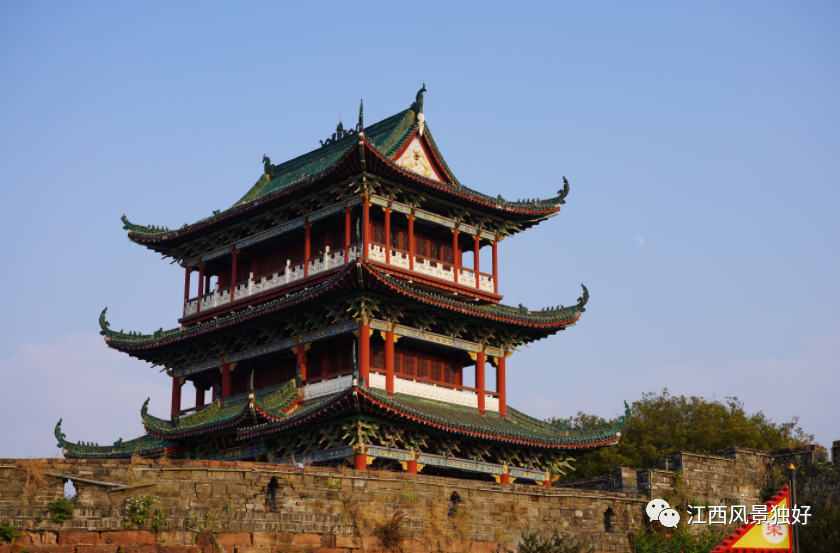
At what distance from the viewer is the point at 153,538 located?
77.2 feet

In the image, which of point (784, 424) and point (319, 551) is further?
point (784, 424)

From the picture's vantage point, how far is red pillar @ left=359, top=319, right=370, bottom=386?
1409 inches

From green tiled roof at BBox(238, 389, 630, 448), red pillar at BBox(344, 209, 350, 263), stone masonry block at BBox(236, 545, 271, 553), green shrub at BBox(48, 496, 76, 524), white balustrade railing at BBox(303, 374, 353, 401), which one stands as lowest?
stone masonry block at BBox(236, 545, 271, 553)

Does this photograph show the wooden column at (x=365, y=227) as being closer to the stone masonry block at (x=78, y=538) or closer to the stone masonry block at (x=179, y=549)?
the stone masonry block at (x=179, y=549)

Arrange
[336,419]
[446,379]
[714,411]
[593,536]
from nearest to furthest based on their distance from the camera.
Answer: [593,536] < [336,419] < [446,379] < [714,411]

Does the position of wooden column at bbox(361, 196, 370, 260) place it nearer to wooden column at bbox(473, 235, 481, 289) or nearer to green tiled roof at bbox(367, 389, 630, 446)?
green tiled roof at bbox(367, 389, 630, 446)

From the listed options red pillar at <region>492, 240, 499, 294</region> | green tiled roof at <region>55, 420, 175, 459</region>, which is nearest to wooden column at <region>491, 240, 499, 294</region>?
red pillar at <region>492, 240, 499, 294</region>

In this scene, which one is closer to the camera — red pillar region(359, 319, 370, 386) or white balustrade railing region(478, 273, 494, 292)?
red pillar region(359, 319, 370, 386)

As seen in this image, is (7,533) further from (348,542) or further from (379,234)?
(379,234)

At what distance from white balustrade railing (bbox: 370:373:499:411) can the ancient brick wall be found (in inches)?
326

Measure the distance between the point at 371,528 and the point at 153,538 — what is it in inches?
208

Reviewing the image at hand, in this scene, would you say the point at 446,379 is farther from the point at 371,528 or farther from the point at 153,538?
the point at 153,538

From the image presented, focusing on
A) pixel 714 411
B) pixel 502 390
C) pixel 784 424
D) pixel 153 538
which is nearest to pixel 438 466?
pixel 502 390

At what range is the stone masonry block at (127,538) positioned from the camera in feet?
75.9
